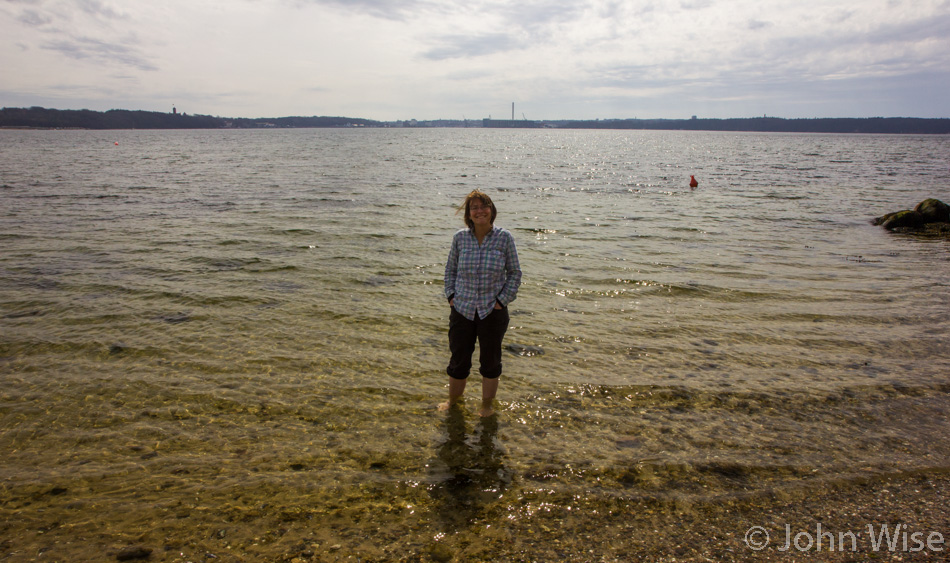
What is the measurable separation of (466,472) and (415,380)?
2156 mm

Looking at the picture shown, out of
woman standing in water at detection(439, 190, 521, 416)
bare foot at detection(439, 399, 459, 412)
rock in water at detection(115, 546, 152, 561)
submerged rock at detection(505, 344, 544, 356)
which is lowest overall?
rock in water at detection(115, 546, 152, 561)

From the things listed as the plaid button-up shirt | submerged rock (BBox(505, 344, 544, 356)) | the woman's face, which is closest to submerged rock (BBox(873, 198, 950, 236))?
submerged rock (BBox(505, 344, 544, 356))

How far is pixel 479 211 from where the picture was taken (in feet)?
17.3

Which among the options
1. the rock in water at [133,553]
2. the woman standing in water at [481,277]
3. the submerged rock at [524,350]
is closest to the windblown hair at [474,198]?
the woman standing in water at [481,277]

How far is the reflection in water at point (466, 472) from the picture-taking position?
4.53 meters

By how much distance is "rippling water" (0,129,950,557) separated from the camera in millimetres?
4707

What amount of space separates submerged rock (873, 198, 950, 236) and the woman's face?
20.6 meters

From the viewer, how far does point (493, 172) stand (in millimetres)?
44344

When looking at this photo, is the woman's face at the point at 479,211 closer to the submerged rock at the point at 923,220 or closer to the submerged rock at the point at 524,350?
the submerged rock at the point at 524,350

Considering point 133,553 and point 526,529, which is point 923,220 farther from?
point 133,553

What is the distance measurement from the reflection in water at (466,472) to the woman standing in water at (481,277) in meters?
0.91

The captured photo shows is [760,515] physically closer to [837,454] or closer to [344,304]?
[837,454]

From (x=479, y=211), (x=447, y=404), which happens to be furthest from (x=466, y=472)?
(x=479, y=211)

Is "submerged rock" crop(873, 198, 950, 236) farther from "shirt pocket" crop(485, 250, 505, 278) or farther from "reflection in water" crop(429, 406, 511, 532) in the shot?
"reflection in water" crop(429, 406, 511, 532)
